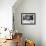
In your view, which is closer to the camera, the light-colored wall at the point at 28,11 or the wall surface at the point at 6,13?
the wall surface at the point at 6,13

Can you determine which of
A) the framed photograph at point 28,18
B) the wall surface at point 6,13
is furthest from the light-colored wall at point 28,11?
the wall surface at point 6,13

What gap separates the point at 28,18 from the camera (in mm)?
5645

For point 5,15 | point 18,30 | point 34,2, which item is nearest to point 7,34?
point 5,15

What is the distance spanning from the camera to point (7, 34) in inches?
158

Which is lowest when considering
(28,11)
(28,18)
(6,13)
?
(28,18)

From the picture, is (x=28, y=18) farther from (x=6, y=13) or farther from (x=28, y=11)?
(x=6, y=13)

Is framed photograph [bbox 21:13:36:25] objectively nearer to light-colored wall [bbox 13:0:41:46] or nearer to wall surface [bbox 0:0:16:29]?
light-colored wall [bbox 13:0:41:46]

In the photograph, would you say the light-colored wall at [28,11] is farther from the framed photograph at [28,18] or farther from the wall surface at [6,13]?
the wall surface at [6,13]

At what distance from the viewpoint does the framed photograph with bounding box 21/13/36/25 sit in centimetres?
564

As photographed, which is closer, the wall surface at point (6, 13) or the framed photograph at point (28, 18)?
the wall surface at point (6, 13)

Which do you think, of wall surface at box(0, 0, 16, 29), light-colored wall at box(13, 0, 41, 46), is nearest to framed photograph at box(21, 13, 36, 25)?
light-colored wall at box(13, 0, 41, 46)

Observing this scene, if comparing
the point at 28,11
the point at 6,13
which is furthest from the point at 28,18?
the point at 6,13

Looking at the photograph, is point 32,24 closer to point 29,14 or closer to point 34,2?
point 29,14

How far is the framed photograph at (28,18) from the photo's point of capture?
5637 mm
